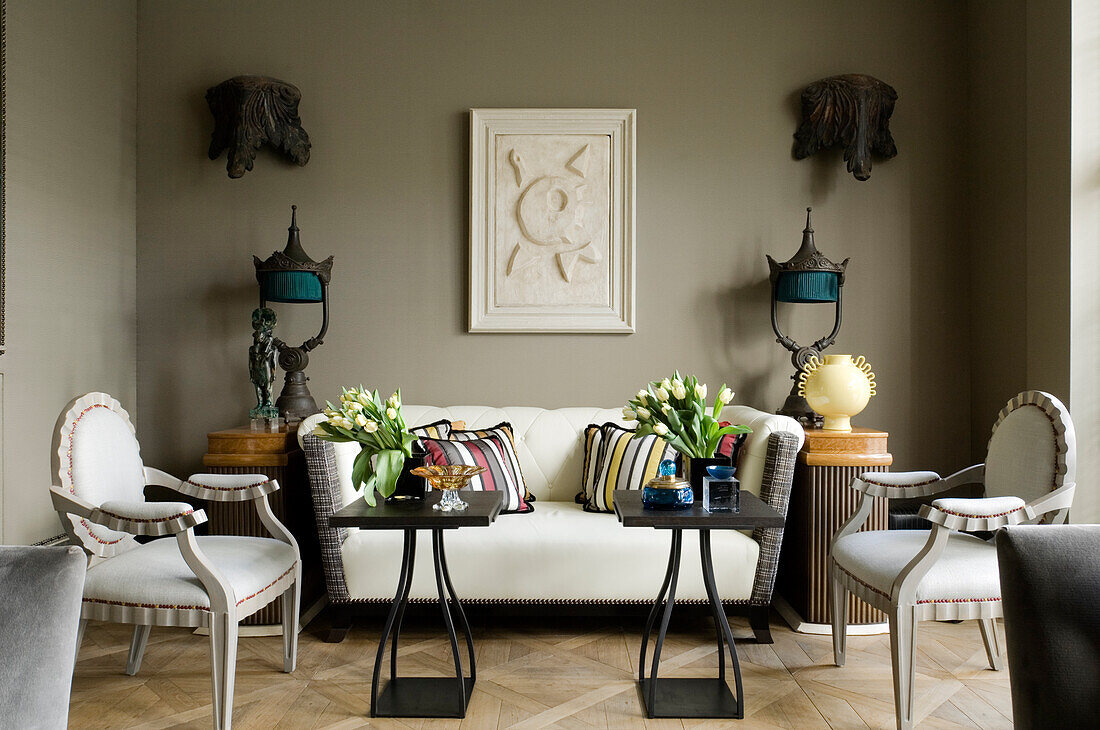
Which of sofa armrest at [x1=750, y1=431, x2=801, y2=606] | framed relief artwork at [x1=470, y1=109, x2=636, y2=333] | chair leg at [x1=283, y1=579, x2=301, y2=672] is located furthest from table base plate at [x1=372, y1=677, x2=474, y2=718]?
framed relief artwork at [x1=470, y1=109, x2=636, y2=333]

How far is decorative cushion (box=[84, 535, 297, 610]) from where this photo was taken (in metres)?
2.19

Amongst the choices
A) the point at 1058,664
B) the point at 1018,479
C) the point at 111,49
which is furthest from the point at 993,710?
the point at 111,49

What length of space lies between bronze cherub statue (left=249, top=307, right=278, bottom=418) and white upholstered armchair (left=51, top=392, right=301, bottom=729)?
65 cm

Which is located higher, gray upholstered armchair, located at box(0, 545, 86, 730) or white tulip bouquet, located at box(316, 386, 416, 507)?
white tulip bouquet, located at box(316, 386, 416, 507)

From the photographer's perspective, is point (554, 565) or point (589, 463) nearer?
point (554, 565)

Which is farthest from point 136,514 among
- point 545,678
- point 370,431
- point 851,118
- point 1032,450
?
point 851,118

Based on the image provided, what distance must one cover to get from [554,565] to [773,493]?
0.85m

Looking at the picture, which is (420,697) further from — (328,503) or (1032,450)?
(1032,450)

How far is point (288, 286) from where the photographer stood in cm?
343

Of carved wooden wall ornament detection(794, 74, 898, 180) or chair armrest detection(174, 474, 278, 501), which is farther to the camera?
carved wooden wall ornament detection(794, 74, 898, 180)

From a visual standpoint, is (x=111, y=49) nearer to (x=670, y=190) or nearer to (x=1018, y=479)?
(x=670, y=190)

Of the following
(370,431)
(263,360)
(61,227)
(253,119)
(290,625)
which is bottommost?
(290,625)

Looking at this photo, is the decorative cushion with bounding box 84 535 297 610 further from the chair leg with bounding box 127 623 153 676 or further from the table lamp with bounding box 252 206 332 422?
the table lamp with bounding box 252 206 332 422

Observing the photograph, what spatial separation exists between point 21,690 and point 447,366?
267cm
